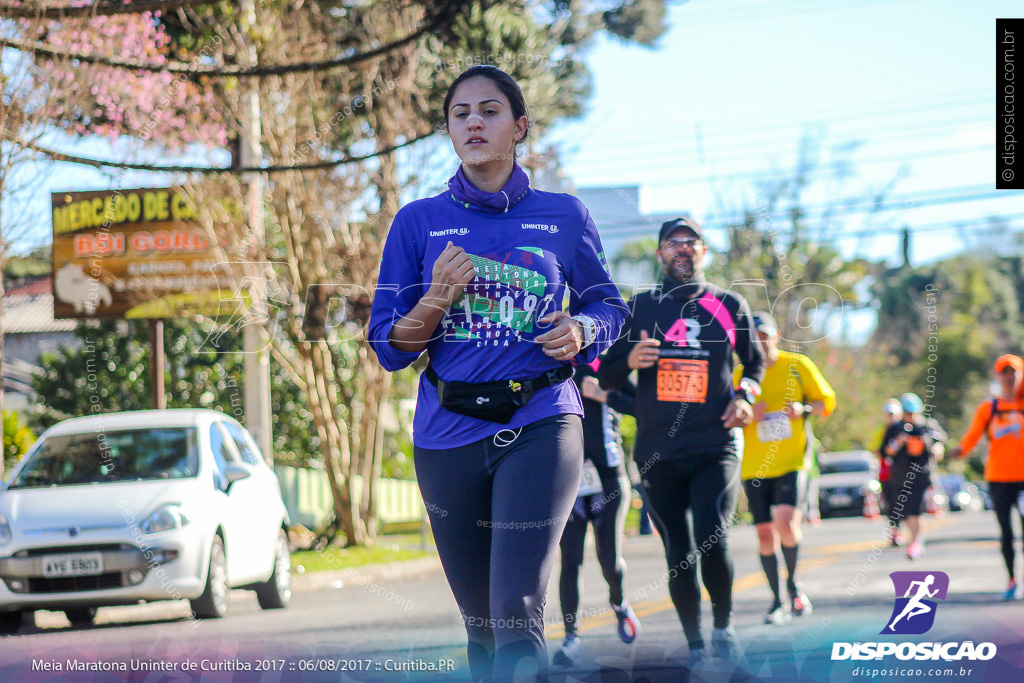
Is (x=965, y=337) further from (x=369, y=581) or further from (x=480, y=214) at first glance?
(x=480, y=214)

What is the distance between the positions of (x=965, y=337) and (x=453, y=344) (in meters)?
59.7

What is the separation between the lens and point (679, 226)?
6.14m

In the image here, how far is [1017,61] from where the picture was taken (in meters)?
6.54

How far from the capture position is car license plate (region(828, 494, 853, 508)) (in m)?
29.9

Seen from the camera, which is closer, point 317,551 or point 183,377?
point 317,551

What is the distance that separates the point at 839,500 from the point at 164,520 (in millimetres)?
23912

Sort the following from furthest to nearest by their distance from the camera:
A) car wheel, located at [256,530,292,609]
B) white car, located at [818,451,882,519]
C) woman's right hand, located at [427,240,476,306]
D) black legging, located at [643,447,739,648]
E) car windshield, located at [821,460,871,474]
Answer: car windshield, located at [821,460,871,474] → white car, located at [818,451,882,519] → car wheel, located at [256,530,292,609] → black legging, located at [643,447,739,648] → woman's right hand, located at [427,240,476,306]

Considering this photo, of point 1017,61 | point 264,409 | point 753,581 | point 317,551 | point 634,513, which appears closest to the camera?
point 1017,61

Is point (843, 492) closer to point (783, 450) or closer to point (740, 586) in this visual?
point (740, 586)

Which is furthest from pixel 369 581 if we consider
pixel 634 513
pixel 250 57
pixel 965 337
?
pixel 965 337

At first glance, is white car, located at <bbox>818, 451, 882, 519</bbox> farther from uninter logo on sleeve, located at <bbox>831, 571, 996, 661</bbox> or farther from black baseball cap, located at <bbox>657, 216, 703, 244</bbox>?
uninter logo on sleeve, located at <bbox>831, 571, 996, 661</bbox>

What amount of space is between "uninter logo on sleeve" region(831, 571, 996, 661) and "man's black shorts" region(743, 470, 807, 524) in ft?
7.78

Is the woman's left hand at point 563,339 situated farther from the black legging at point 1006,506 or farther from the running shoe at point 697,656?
the black legging at point 1006,506

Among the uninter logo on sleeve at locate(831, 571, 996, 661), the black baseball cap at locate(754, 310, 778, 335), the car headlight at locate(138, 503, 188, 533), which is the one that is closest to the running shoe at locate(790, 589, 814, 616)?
the black baseball cap at locate(754, 310, 778, 335)
